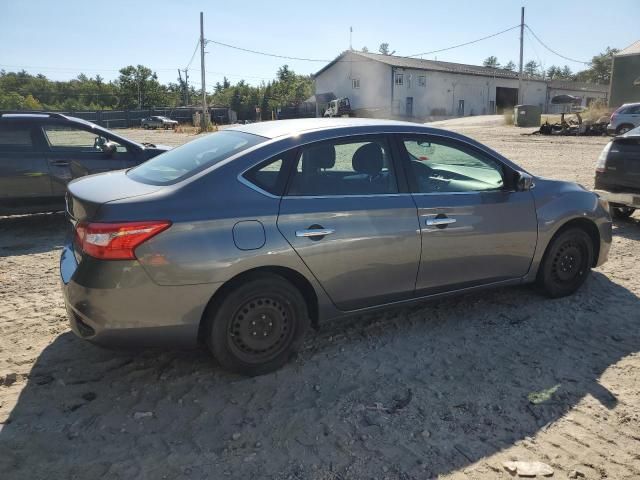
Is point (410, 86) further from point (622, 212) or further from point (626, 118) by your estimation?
point (622, 212)

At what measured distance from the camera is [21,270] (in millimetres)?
5547

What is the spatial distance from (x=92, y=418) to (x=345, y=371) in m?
1.58

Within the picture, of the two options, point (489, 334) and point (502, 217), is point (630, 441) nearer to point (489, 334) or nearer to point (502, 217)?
point (489, 334)

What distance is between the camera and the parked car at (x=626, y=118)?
22.4 m

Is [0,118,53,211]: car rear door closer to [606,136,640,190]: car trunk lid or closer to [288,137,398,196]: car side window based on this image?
[288,137,398,196]: car side window

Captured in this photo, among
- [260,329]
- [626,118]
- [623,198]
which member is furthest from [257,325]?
[626,118]

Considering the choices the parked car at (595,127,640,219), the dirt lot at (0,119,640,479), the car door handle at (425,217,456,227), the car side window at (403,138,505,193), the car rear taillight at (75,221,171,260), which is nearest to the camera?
the dirt lot at (0,119,640,479)

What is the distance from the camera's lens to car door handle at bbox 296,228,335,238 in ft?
10.8

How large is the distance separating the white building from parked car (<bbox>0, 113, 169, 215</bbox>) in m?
44.2

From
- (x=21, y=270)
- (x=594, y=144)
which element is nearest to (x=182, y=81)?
(x=594, y=144)

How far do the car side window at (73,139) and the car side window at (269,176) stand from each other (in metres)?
5.05

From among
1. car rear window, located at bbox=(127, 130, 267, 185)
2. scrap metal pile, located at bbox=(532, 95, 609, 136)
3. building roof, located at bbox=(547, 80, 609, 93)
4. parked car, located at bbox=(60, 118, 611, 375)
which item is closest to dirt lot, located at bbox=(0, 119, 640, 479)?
parked car, located at bbox=(60, 118, 611, 375)

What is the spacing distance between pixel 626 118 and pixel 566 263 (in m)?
22.1

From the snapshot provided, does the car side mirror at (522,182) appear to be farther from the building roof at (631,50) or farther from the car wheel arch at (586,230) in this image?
the building roof at (631,50)
